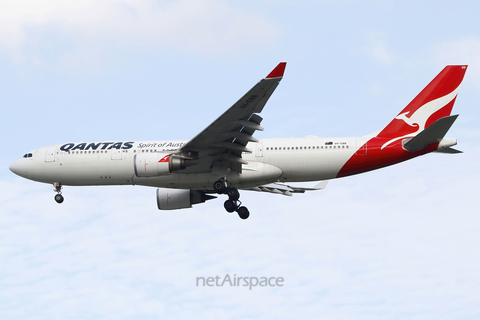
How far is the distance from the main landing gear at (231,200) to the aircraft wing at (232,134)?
81 centimetres

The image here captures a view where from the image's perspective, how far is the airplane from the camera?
24.0m

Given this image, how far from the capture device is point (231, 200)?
2638 centimetres

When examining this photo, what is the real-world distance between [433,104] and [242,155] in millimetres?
8908

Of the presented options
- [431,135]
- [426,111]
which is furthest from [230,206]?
[426,111]

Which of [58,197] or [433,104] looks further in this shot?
[58,197]

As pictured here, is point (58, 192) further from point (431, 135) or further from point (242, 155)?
point (431, 135)

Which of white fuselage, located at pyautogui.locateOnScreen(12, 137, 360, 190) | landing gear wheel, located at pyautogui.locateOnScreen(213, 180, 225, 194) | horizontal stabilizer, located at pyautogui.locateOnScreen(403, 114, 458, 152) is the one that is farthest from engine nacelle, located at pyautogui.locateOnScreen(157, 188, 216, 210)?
horizontal stabilizer, located at pyautogui.locateOnScreen(403, 114, 458, 152)

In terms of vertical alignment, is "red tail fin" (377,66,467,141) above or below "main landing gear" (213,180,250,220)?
above

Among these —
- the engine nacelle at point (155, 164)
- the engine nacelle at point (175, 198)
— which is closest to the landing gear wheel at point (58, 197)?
the engine nacelle at point (175, 198)

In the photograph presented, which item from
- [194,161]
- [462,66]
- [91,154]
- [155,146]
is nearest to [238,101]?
[194,161]

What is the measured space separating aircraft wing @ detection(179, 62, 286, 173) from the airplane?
1.6 inches

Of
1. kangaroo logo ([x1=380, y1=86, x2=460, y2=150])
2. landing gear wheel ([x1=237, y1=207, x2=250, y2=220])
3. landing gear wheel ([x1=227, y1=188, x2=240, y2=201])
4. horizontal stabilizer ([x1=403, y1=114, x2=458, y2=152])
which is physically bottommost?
landing gear wheel ([x1=237, y1=207, x2=250, y2=220])

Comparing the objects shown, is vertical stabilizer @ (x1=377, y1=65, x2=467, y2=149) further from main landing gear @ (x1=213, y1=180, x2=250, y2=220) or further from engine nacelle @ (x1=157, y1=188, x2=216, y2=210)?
engine nacelle @ (x1=157, y1=188, x2=216, y2=210)

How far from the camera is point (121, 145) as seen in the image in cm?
2709
